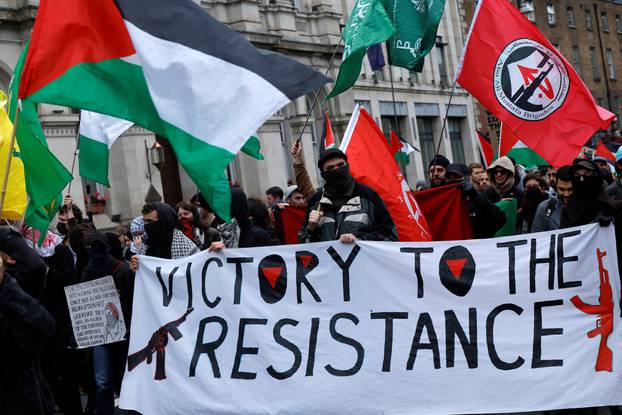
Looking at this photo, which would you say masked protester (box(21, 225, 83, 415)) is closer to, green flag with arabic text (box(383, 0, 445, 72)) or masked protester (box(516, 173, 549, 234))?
green flag with arabic text (box(383, 0, 445, 72))

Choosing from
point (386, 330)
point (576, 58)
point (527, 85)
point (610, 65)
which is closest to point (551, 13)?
point (576, 58)

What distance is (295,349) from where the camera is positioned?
7254 millimetres

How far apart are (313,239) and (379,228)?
1.63ft

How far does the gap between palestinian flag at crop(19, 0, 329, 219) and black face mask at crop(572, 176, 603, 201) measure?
2.33 m

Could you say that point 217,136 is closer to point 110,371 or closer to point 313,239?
point 313,239

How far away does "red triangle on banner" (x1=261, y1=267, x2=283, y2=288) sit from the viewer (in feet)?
24.6

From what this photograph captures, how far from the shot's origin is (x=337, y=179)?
7.71 metres

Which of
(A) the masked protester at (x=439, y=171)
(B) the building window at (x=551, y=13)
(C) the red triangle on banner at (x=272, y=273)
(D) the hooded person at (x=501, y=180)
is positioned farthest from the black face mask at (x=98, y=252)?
(B) the building window at (x=551, y=13)

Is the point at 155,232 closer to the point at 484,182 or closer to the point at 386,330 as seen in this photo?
the point at 386,330

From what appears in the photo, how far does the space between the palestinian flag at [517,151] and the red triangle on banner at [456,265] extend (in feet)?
11.0

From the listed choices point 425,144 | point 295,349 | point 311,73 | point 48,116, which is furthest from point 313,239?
point 425,144

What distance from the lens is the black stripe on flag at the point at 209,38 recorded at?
20.5 ft

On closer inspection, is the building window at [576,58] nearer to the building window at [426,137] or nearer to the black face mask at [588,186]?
the building window at [426,137]

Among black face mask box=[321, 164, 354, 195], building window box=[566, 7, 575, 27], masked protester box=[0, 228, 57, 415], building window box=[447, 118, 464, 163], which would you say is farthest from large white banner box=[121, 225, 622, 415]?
building window box=[566, 7, 575, 27]
